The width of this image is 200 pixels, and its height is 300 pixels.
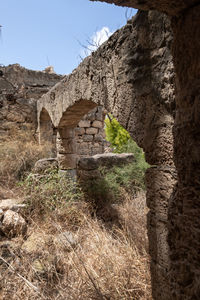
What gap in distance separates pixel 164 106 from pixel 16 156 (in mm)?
5177

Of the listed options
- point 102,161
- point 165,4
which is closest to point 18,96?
point 102,161

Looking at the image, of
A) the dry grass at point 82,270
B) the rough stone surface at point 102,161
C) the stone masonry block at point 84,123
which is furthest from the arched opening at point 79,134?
the dry grass at point 82,270

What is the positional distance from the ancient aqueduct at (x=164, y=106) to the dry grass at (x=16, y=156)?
3.14m

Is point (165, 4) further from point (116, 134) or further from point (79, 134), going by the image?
point (116, 134)

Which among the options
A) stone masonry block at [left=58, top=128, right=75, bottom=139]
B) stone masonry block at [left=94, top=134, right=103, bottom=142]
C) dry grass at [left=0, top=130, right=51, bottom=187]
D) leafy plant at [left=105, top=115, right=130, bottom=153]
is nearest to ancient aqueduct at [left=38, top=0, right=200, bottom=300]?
stone masonry block at [left=58, top=128, right=75, bottom=139]

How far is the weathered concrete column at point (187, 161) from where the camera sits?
833mm

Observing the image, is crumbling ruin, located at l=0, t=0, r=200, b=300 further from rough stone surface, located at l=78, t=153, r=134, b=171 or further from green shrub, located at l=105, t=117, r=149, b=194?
green shrub, located at l=105, t=117, r=149, b=194

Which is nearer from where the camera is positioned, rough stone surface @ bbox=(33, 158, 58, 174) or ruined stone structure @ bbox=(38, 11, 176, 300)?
ruined stone structure @ bbox=(38, 11, 176, 300)

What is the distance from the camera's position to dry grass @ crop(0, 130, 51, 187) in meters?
5.56

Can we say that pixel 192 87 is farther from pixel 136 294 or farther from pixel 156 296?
pixel 136 294

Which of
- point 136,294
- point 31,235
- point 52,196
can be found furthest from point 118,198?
point 136,294

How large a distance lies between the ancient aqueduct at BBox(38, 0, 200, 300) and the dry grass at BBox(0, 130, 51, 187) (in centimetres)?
→ 314

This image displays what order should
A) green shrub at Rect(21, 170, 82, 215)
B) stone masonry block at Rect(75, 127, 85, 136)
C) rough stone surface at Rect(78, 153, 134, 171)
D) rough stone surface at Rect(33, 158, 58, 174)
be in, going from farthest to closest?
stone masonry block at Rect(75, 127, 85, 136) < rough stone surface at Rect(33, 158, 58, 174) < rough stone surface at Rect(78, 153, 134, 171) < green shrub at Rect(21, 170, 82, 215)

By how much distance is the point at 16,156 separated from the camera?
600 cm
